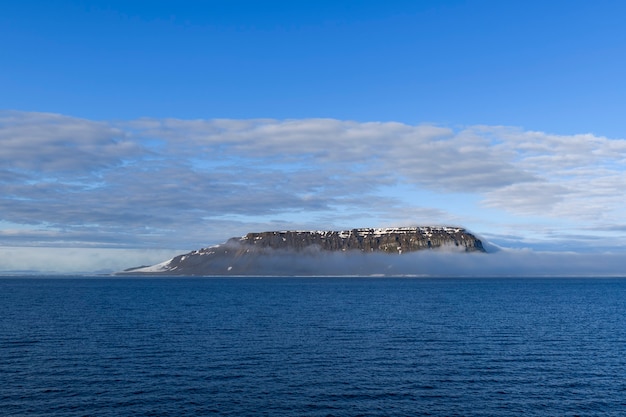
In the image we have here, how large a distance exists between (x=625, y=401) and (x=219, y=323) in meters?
62.1

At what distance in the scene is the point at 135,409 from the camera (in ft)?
135

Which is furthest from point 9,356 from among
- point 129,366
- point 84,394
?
point 84,394

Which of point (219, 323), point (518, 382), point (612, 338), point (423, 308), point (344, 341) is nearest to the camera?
point (518, 382)

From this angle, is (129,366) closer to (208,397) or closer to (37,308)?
(208,397)

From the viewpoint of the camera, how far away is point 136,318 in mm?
99312

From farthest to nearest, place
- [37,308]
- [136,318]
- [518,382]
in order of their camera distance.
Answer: [37,308], [136,318], [518,382]

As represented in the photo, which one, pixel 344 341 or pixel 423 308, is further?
pixel 423 308

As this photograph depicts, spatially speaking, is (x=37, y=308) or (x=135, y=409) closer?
(x=135, y=409)

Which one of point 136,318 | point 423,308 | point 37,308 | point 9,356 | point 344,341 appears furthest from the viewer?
point 423,308

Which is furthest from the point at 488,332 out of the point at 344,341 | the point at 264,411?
the point at 264,411

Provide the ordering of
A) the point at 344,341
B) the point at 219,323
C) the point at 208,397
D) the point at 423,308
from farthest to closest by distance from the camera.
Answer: the point at 423,308, the point at 219,323, the point at 344,341, the point at 208,397

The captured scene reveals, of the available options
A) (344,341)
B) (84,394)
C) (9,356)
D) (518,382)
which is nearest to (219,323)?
(344,341)

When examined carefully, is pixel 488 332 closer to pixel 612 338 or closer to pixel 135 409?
pixel 612 338

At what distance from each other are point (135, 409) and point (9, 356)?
26727 millimetres
